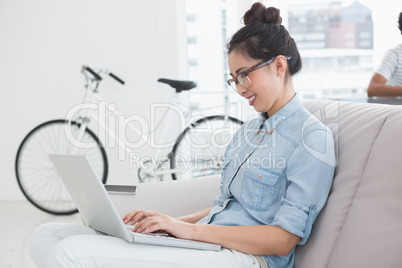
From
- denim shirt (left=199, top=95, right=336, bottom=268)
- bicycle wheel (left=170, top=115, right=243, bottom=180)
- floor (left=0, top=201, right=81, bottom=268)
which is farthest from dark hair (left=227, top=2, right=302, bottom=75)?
bicycle wheel (left=170, top=115, right=243, bottom=180)

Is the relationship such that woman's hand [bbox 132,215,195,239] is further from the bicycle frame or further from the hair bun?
the bicycle frame

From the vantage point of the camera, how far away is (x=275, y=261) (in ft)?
4.18

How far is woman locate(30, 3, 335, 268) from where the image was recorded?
116 cm

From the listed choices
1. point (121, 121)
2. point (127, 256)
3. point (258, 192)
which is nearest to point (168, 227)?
point (127, 256)

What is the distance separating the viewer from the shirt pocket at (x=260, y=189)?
4.22ft

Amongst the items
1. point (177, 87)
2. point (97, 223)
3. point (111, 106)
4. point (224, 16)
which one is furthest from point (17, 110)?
point (97, 223)

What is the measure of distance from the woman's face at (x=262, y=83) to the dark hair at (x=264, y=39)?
0.9 inches

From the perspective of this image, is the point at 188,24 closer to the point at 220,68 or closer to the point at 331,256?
the point at 220,68

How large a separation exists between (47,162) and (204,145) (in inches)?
49.7

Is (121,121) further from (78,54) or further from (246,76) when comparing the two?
(246,76)

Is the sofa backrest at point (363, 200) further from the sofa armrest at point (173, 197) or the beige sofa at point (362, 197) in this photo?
the sofa armrest at point (173, 197)

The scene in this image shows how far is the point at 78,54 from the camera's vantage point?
3725mm

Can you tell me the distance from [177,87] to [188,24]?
777mm

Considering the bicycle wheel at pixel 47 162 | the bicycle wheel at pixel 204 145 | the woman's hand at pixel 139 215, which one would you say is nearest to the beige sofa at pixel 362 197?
the woman's hand at pixel 139 215
